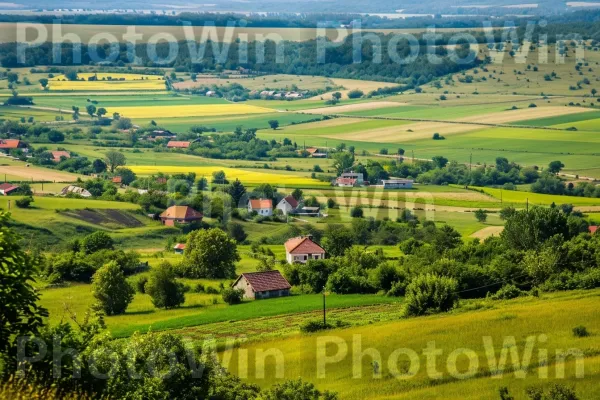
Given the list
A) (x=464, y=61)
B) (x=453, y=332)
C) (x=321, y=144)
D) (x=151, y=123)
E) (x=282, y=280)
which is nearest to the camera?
(x=453, y=332)

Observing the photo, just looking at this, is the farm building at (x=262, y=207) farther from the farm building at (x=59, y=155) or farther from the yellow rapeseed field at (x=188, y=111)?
the yellow rapeseed field at (x=188, y=111)

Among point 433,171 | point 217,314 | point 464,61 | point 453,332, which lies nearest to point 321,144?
point 433,171

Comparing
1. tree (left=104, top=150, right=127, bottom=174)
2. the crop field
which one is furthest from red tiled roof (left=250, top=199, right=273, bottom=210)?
the crop field

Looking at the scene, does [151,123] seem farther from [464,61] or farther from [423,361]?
[423,361]

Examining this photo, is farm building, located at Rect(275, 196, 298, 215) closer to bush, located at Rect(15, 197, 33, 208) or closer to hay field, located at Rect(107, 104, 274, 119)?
bush, located at Rect(15, 197, 33, 208)

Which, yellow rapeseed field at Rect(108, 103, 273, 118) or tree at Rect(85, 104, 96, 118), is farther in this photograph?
yellow rapeseed field at Rect(108, 103, 273, 118)

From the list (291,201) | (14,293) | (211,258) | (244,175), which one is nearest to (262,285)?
(211,258)
